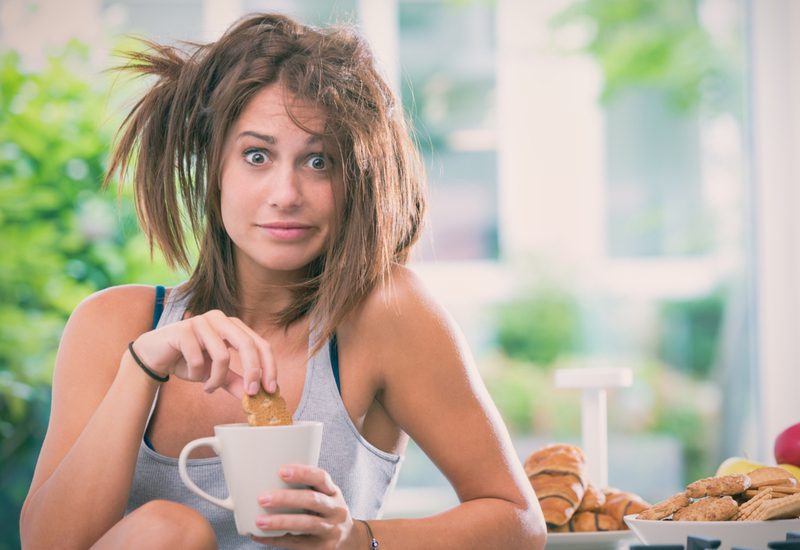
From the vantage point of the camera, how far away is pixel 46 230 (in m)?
3.63

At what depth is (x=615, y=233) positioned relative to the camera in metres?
4.40

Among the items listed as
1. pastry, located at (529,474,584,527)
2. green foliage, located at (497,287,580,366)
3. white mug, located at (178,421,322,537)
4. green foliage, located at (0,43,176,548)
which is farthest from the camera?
green foliage, located at (497,287,580,366)

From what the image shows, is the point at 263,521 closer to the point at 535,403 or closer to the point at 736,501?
the point at 736,501

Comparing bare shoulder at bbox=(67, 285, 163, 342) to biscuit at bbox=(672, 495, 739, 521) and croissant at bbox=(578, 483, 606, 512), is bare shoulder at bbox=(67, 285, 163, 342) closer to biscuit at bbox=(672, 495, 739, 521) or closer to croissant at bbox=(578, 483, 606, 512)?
croissant at bbox=(578, 483, 606, 512)

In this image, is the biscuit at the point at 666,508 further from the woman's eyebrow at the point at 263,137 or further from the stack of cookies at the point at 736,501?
the woman's eyebrow at the point at 263,137

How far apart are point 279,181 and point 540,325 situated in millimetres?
3068

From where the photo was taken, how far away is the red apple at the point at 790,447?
149 cm

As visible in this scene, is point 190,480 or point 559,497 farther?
point 559,497

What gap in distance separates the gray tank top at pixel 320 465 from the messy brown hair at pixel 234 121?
85mm

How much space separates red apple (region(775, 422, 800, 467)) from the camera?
1.49 m

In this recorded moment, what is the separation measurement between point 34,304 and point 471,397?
2568mm

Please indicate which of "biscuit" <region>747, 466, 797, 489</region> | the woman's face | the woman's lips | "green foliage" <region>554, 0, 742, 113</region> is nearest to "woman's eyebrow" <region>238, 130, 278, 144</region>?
the woman's face

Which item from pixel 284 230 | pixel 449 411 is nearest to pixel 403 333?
pixel 449 411

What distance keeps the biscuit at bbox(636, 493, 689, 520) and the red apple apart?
0.44 metres
